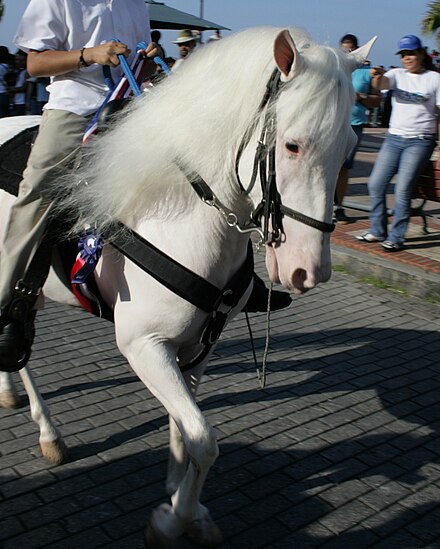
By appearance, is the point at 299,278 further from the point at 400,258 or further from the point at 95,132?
the point at 400,258

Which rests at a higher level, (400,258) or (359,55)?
(359,55)

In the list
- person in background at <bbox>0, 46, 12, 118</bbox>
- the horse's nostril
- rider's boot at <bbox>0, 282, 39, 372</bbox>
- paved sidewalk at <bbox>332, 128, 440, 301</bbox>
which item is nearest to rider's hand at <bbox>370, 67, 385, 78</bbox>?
paved sidewalk at <bbox>332, 128, 440, 301</bbox>

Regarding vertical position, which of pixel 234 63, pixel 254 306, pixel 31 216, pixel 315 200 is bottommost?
pixel 254 306

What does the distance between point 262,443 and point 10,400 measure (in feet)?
5.27

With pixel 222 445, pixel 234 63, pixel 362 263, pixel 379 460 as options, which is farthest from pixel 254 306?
pixel 362 263

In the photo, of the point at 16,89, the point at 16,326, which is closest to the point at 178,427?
the point at 16,326

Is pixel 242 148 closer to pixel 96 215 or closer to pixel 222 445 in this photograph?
pixel 96 215

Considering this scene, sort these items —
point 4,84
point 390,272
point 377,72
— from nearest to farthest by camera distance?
point 390,272
point 377,72
point 4,84

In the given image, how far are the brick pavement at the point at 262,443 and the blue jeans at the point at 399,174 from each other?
199 cm

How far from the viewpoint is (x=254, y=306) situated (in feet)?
13.3

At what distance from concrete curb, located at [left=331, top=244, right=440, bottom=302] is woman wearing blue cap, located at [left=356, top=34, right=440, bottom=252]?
392 millimetres

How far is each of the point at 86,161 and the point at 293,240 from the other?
1.03 m

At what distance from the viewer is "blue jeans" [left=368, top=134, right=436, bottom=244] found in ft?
24.4

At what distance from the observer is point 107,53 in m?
2.79
